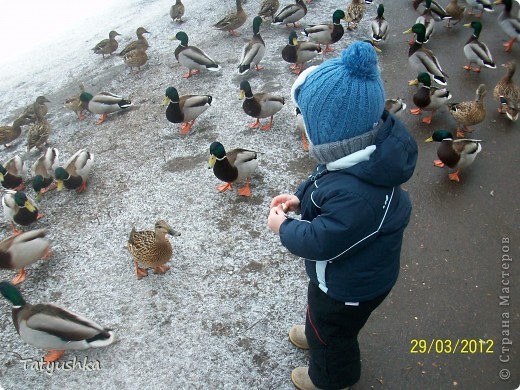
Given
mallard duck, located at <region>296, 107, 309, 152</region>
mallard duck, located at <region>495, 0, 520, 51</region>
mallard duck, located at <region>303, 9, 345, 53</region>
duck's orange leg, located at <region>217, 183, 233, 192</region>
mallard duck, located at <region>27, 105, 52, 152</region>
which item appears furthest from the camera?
mallard duck, located at <region>303, 9, 345, 53</region>

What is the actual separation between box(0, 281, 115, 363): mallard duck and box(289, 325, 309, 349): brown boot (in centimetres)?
131

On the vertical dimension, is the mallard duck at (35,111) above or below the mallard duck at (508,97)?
above

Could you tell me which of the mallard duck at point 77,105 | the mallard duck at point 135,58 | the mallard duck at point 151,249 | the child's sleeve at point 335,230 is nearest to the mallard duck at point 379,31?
the mallard duck at point 135,58

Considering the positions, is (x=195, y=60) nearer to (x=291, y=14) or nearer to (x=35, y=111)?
(x=291, y=14)

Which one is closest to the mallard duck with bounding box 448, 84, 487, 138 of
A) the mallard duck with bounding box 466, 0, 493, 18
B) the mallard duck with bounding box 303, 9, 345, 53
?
the mallard duck with bounding box 303, 9, 345, 53

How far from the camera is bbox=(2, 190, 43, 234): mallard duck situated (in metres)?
4.37

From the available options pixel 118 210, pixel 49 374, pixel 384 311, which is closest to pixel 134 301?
pixel 49 374

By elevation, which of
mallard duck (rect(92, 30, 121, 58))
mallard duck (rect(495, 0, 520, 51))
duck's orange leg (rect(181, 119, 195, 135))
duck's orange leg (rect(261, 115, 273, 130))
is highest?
mallard duck (rect(92, 30, 121, 58))

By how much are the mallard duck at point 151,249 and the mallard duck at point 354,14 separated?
5.48 m

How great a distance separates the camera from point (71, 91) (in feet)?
24.5

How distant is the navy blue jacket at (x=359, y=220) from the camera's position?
1.67 meters

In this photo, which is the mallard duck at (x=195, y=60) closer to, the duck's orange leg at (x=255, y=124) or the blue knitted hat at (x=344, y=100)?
the duck's orange leg at (x=255, y=124)

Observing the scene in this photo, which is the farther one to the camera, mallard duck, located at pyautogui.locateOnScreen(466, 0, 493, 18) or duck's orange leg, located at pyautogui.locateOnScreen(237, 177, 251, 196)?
mallard duck, located at pyautogui.locateOnScreen(466, 0, 493, 18)
